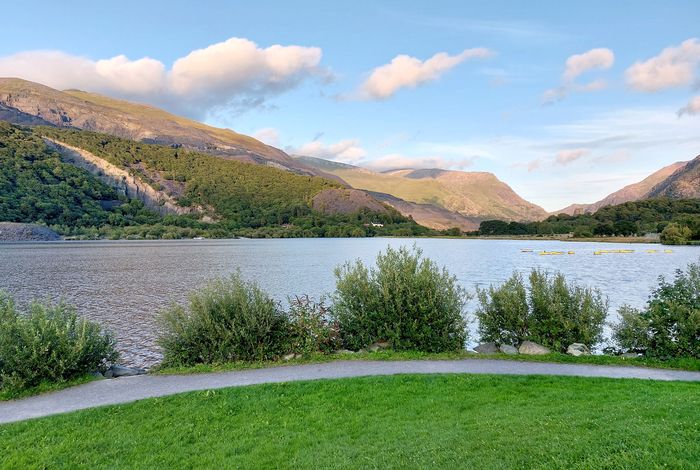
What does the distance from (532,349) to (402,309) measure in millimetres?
4371

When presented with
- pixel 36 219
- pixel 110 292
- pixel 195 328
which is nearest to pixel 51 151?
pixel 36 219

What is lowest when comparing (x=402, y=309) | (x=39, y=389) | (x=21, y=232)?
(x=21, y=232)

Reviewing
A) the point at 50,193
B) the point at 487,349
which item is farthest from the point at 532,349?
the point at 50,193

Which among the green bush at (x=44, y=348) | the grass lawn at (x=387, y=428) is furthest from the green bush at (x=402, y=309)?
the green bush at (x=44, y=348)

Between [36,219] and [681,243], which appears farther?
[36,219]

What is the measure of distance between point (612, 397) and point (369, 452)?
5707 mm

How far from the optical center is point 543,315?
16.9 m

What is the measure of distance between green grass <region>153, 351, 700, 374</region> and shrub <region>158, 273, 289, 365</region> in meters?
0.72

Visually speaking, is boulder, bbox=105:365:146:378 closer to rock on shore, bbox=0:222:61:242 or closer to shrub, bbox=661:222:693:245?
shrub, bbox=661:222:693:245

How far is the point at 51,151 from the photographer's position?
193500 mm

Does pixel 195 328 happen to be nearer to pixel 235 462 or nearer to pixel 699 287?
pixel 235 462

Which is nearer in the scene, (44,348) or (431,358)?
(44,348)

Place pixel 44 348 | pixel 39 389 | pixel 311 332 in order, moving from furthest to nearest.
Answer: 1. pixel 311 332
2. pixel 44 348
3. pixel 39 389

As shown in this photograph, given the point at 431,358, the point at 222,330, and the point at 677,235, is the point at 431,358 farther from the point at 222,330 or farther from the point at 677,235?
the point at 677,235
